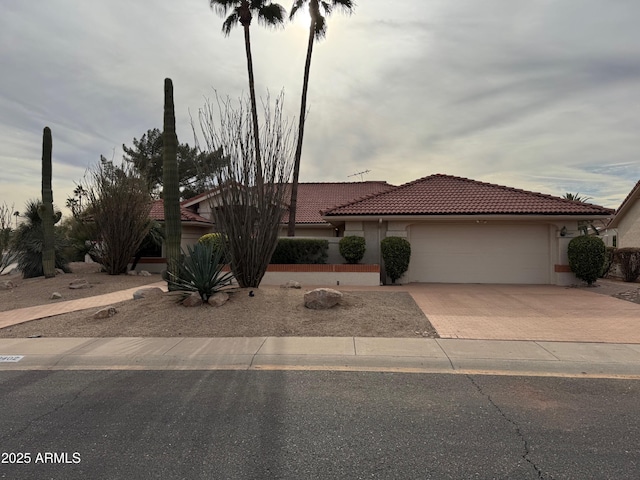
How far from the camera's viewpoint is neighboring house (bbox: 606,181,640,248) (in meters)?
25.4

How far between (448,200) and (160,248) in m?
13.7

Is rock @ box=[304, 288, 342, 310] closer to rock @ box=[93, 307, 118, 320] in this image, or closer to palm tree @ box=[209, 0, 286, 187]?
rock @ box=[93, 307, 118, 320]

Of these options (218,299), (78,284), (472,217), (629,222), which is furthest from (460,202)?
(629,222)

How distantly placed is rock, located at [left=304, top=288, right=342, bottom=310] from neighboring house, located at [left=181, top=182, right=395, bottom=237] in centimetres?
1079

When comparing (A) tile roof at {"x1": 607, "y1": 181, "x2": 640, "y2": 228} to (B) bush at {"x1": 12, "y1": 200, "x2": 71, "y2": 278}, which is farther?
(A) tile roof at {"x1": 607, "y1": 181, "x2": 640, "y2": 228}

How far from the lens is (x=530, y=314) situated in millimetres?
9219

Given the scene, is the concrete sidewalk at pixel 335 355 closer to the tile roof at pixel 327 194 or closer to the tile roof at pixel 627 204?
the tile roof at pixel 327 194

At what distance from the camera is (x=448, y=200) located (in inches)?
635

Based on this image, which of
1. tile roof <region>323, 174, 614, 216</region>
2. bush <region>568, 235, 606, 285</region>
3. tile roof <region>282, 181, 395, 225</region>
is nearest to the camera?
bush <region>568, 235, 606, 285</region>

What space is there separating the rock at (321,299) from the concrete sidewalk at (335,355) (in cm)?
176

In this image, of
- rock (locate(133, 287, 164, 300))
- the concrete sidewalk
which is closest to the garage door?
the concrete sidewalk

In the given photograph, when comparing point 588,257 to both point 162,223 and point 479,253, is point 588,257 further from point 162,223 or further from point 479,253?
point 162,223

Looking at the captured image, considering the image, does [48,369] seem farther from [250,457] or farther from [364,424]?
[364,424]

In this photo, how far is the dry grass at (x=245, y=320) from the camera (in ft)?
25.0
